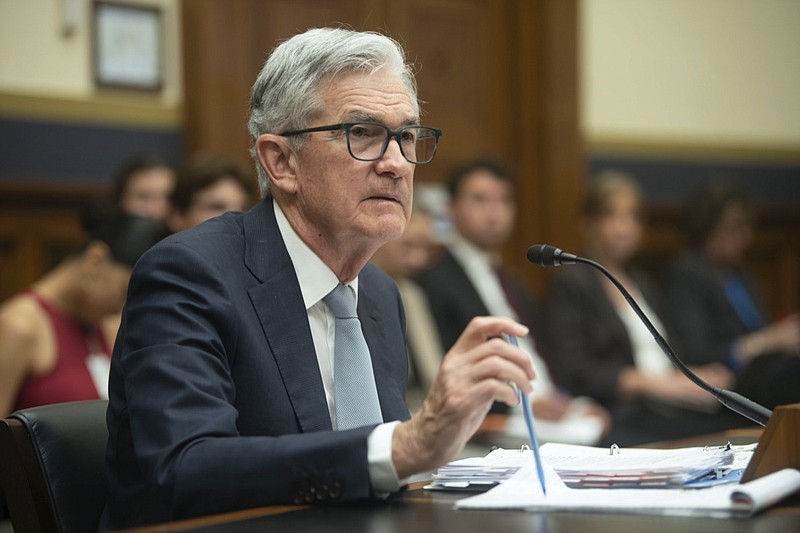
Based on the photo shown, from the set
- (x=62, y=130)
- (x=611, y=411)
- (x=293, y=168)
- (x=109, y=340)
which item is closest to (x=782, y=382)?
(x=611, y=411)

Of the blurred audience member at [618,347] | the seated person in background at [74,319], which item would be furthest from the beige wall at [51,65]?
the blurred audience member at [618,347]

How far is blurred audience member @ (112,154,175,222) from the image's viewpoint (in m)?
3.86

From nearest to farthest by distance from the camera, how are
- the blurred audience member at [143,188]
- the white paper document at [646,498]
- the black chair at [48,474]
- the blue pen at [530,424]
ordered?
1. the white paper document at [646,498]
2. the blue pen at [530,424]
3. the black chair at [48,474]
4. the blurred audience member at [143,188]

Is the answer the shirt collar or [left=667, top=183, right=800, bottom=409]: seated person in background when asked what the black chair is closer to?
the shirt collar

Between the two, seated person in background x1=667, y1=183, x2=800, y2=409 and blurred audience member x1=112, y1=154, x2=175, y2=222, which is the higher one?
blurred audience member x1=112, y1=154, x2=175, y2=222

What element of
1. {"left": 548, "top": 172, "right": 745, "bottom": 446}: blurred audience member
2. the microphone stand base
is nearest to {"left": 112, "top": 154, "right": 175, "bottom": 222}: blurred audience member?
{"left": 548, "top": 172, "right": 745, "bottom": 446}: blurred audience member

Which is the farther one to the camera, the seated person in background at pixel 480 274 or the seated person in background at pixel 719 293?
the seated person in background at pixel 719 293

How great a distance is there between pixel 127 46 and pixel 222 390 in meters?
3.04

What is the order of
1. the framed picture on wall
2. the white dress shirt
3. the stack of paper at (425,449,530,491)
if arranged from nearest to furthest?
the stack of paper at (425,449,530,491), the white dress shirt, the framed picture on wall

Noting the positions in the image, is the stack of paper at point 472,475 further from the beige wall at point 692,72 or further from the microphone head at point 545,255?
the beige wall at point 692,72

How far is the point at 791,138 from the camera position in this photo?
21.0 feet

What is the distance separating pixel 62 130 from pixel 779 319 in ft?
13.5

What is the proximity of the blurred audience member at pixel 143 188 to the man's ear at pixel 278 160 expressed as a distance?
6.80 feet

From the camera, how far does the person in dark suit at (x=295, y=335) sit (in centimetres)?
135
